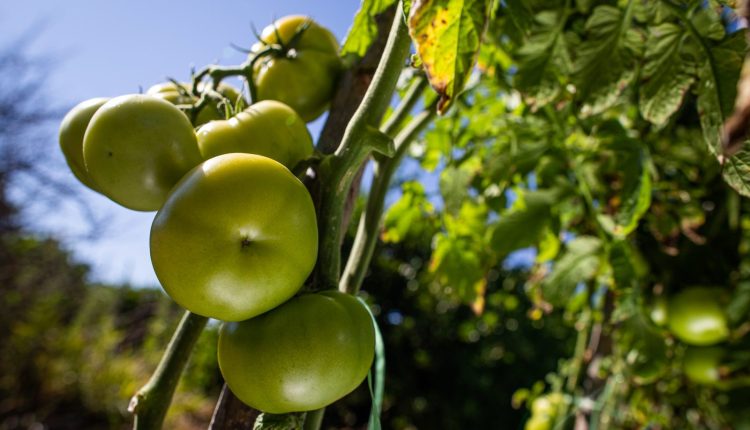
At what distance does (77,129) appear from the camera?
42 cm

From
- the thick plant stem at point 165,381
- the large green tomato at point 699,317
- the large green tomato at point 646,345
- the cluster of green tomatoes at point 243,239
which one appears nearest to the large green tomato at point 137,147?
the cluster of green tomatoes at point 243,239

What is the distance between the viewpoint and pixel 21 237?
468 cm

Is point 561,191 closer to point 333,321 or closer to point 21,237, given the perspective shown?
point 333,321

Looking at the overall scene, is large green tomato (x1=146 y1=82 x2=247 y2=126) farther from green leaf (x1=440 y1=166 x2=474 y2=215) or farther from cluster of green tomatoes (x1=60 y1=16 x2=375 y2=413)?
green leaf (x1=440 y1=166 x2=474 y2=215)

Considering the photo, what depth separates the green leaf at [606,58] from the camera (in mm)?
500

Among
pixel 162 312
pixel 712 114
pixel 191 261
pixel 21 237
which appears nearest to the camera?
pixel 191 261

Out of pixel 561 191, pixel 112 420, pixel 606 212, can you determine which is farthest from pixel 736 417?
pixel 112 420

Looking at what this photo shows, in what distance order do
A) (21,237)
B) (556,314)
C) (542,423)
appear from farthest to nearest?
(21,237) < (556,314) < (542,423)

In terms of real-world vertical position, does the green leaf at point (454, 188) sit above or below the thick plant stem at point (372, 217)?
below

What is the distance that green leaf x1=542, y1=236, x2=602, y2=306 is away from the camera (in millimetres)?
747

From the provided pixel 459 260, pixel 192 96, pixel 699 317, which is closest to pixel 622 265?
pixel 459 260

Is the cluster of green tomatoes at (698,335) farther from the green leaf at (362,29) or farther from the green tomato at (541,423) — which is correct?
the green leaf at (362,29)

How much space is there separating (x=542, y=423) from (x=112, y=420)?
3663 mm

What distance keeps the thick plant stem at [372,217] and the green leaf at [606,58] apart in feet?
0.53
